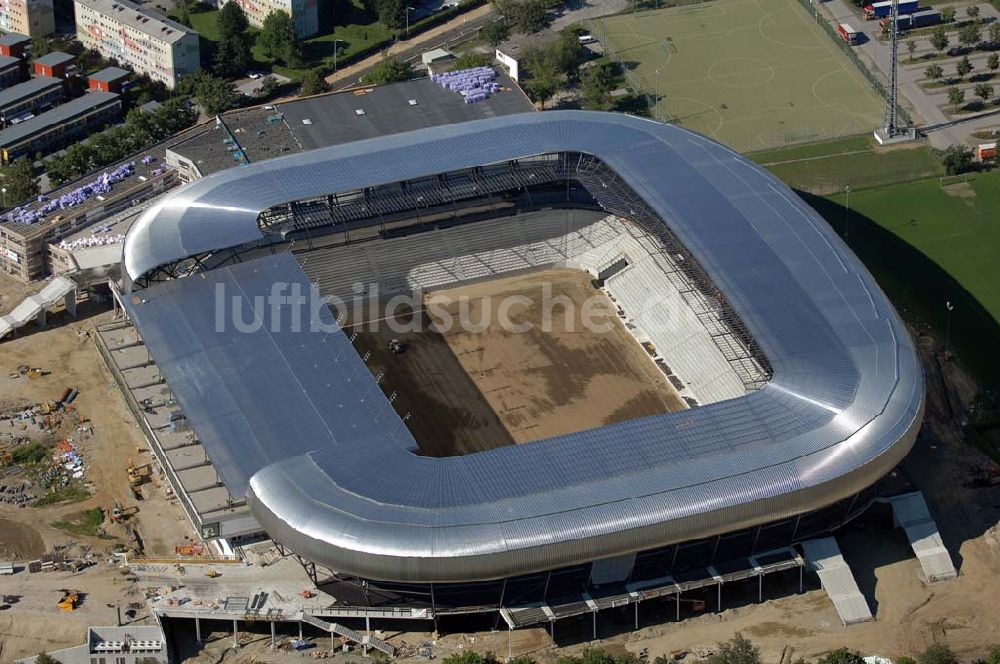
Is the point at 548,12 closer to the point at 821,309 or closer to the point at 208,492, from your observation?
the point at 821,309

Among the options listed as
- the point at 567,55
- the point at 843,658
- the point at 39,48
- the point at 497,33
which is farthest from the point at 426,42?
the point at 843,658

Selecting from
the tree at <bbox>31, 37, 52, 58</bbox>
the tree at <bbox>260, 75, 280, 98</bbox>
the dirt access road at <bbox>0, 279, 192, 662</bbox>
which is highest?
the tree at <bbox>31, 37, 52, 58</bbox>

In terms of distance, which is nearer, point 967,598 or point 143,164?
point 967,598

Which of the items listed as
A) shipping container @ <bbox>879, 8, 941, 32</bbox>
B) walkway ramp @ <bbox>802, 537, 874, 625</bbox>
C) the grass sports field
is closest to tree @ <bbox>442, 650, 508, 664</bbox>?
walkway ramp @ <bbox>802, 537, 874, 625</bbox>

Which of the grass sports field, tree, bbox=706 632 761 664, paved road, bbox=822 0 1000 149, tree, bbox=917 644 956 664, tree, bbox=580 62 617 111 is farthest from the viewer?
tree, bbox=580 62 617 111

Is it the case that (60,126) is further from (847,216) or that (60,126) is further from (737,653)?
(737,653)

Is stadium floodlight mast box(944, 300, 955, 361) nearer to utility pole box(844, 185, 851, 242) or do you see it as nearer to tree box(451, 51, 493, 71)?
utility pole box(844, 185, 851, 242)

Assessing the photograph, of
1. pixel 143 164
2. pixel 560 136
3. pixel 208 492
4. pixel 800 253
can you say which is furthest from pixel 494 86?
pixel 208 492
